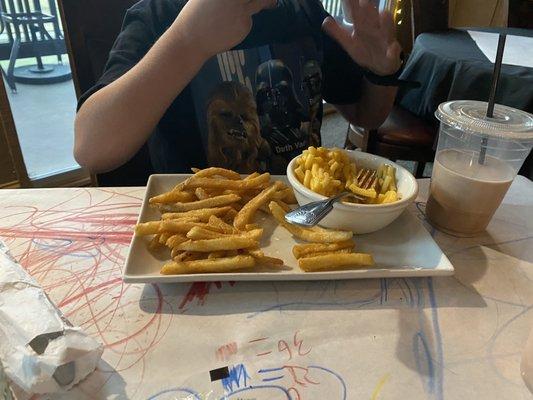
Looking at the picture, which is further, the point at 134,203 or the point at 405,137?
the point at 405,137

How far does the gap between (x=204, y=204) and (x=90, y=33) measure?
0.60 metres

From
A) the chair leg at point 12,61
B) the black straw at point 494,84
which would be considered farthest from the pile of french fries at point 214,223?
the chair leg at point 12,61

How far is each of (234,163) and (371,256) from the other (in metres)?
0.52

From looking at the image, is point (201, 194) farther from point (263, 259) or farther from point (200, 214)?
point (263, 259)

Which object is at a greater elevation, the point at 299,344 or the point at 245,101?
the point at 245,101

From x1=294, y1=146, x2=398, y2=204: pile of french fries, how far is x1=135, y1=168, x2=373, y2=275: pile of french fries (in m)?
0.07

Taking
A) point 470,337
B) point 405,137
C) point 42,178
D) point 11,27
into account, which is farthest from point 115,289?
point 11,27

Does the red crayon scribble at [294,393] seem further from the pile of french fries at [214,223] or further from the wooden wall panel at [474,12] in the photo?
the wooden wall panel at [474,12]

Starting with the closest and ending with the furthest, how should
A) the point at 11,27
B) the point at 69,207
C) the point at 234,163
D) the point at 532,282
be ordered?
the point at 532,282, the point at 69,207, the point at 234,163, the point at 11,27

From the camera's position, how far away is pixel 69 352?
450 mm

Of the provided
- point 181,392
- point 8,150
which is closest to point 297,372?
point 181,392

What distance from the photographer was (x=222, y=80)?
108cm

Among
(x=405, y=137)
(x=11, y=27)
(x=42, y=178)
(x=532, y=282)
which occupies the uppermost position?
(x=11, y=27)

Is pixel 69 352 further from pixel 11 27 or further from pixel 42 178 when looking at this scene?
pixel 11 27
